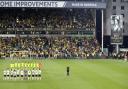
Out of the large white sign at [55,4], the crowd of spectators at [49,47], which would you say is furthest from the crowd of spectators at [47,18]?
the large white sign at [55,4]

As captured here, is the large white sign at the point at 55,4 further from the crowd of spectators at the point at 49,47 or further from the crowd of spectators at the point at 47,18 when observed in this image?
the crowd of spectators at the point at 49,47

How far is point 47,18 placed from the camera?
105 metres

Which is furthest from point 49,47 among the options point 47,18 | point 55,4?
point 47,18

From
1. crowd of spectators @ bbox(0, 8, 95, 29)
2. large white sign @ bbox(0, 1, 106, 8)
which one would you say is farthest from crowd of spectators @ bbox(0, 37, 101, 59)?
large white sign @ bbox(0, 1, 106, 8)

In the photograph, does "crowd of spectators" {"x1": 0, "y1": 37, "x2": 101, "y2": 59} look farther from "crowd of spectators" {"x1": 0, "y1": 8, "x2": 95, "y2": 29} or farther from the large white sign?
the large white sign

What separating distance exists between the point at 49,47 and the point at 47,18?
12902 millimetres

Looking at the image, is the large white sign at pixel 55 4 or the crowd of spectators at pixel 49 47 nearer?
the crowd of spectators at pixel 49 47

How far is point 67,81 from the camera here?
40500 millimetres

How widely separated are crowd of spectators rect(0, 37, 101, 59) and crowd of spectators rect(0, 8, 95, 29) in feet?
12.3

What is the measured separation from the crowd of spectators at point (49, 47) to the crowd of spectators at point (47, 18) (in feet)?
12.3

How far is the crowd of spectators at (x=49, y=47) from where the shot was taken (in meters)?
89.1

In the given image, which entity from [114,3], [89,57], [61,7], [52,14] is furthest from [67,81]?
[114,3]

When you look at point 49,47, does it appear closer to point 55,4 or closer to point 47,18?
point 55,4

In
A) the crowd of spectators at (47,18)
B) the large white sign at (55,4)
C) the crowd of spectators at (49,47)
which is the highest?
the large white sign at (55,4)
